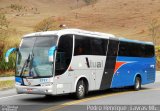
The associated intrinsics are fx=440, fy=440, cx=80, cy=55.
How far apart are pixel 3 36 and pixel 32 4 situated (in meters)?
138

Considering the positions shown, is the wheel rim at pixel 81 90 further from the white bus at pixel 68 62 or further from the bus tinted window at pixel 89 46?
the bus tinted window at pixel 89 46

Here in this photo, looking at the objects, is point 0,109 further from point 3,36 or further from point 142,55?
point 3,36

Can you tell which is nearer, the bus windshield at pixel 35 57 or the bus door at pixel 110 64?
the bus windshield at pixel 35 57

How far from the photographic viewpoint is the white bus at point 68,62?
18.2 meters

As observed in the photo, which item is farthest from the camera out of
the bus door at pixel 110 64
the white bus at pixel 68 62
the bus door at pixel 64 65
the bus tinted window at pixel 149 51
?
the bus tinted window at pixel 149 51

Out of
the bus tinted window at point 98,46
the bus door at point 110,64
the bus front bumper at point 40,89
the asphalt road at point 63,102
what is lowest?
the asphalt road at point 63,102

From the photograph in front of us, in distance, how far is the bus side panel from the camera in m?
23.2

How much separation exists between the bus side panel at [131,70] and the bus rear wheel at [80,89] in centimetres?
303

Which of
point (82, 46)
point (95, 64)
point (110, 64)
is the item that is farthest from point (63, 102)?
point (110, 64)

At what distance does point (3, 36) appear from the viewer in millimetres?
49156

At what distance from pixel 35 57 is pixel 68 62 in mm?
1458

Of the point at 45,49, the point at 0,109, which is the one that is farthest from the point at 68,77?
the point at 0,109

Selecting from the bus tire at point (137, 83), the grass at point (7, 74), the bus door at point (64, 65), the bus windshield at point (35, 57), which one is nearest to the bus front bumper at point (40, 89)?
the bus door at point (64, 65)

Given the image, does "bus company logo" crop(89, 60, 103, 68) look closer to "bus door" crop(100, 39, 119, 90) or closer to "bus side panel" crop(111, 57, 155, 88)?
"bus door" crop(100, 39, 119, 90)
